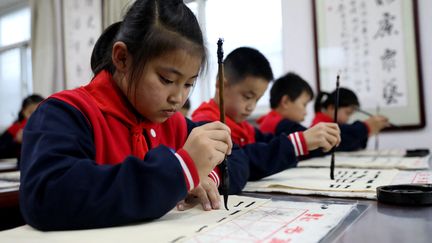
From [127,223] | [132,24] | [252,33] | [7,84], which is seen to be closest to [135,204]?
[127,223]

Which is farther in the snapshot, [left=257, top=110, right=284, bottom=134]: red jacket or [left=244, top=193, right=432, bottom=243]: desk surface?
[left=257, top=110, right=284, bottom=134]: red jacket

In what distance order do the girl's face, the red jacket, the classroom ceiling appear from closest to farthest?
the girl's face
the red jacket
the classroom ceiling

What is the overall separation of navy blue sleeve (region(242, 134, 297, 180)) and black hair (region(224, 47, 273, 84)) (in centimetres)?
32

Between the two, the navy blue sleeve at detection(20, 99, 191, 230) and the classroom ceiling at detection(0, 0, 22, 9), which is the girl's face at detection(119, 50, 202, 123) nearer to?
the navy blue sleeve at detection(20, 99, 191, 230)

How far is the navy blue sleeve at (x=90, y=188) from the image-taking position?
53cm

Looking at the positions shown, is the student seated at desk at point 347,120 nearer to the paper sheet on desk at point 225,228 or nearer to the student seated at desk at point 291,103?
the student seated at desk at point 291,103

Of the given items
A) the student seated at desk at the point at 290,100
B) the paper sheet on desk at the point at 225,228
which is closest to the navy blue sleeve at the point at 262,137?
the student seated at desk at the point at 290,100

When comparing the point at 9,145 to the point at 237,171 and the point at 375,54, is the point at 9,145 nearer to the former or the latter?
the point at 237,171

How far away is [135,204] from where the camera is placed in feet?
1.79

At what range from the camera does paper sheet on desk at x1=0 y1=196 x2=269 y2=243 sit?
49cm

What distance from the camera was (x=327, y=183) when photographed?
0.90 meters

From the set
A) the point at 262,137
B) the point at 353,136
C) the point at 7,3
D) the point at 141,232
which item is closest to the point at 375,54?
the point at 353,136

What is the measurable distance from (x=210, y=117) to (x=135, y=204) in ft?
2.45

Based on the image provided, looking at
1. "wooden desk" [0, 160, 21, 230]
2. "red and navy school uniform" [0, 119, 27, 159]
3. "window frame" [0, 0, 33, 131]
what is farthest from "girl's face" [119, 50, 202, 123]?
"window frame" [0, 0, 33, 131]
